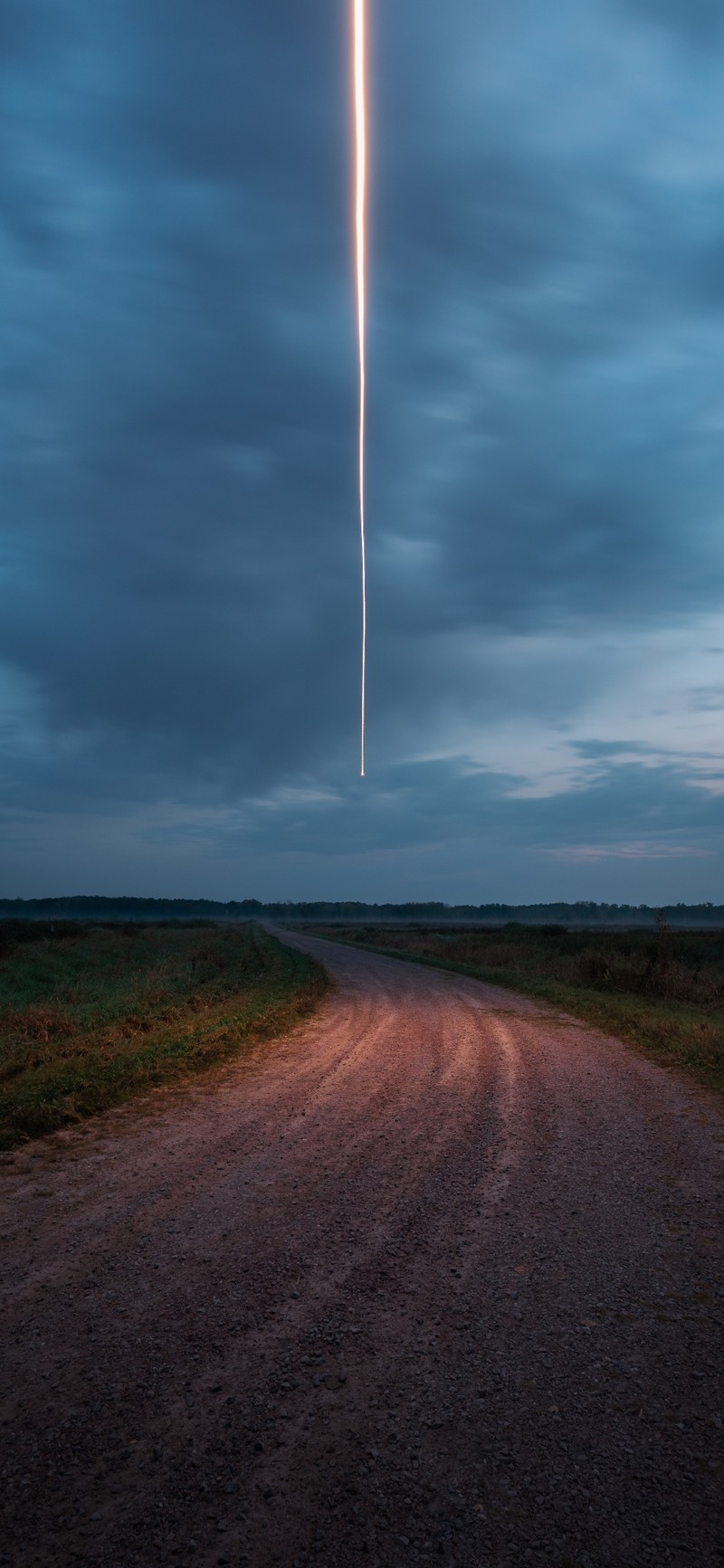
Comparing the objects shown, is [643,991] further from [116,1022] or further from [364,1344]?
[364,1344]

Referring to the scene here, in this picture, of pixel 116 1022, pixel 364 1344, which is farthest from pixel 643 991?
pixel 364 1344

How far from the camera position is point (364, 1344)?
4.57 m

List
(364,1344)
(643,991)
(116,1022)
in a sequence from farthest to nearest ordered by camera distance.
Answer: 1. (643,991)
2. (116,1022)
3. (364,1344)

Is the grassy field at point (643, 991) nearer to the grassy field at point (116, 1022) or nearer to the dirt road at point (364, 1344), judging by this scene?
the dirt road at point (364, 1344)

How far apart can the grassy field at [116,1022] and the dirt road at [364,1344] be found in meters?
1.70

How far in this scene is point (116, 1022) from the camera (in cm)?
1738

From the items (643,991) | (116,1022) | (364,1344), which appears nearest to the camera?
(364,1344)

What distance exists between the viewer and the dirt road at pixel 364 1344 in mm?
3312

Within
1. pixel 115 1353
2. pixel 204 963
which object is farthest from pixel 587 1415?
pixel 204 963

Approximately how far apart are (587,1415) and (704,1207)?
3161mm

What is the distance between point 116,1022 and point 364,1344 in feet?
45.8

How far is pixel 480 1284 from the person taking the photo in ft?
17.3

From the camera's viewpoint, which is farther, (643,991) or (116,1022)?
(643,991)

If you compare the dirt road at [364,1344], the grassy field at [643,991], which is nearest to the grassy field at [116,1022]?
the dirt road at [364,1344]
